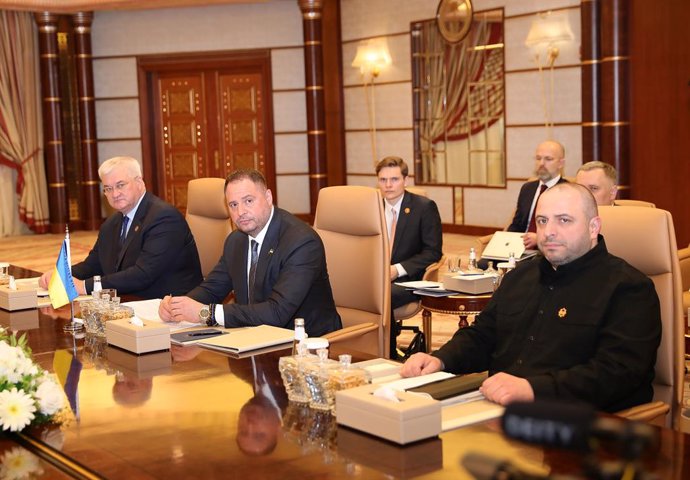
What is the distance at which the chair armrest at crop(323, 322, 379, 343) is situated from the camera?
367cm

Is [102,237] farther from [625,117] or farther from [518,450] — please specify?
Answer: [625,117]

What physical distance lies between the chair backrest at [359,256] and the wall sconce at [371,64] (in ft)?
25.2

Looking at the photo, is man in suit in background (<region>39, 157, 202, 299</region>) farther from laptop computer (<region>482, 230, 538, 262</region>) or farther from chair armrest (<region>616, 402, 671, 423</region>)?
chair armrest (<region>616, 402, 671, 423</region>)

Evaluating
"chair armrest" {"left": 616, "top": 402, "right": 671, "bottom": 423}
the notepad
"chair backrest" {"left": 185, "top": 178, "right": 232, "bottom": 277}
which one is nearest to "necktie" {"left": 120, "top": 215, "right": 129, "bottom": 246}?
"chair backrest" {"left": 185, "top": 178, "right": 232, "bottom": 277}

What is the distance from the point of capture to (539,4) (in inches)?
393

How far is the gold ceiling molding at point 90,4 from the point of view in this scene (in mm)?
9094

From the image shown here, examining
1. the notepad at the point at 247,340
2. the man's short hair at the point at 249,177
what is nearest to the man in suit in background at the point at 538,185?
the man's short hair at the point at 249,177

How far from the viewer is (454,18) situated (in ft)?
36.1

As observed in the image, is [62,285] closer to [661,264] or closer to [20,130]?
[661,264]

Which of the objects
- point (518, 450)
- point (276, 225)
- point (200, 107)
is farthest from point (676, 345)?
point (200, 107)

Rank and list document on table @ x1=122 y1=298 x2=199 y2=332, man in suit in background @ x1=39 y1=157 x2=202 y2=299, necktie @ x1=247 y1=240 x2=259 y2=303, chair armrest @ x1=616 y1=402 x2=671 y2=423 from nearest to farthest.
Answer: chair armrest @ x1=616 y1=402 x2=671 y2=423 < document on table @ x1=122 y1=298 x2=199 y2=332 < necktie @ x1=247 y1=240 x2=259 y2=303 < man in suit in background @ x1=39 y1=157 x2=202 y2=299

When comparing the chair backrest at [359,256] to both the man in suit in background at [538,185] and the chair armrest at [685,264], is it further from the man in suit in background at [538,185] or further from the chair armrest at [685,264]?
the man in suit in background at [538,185]

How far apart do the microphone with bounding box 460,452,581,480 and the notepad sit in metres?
2.13

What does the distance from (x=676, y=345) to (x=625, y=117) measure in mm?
6616
